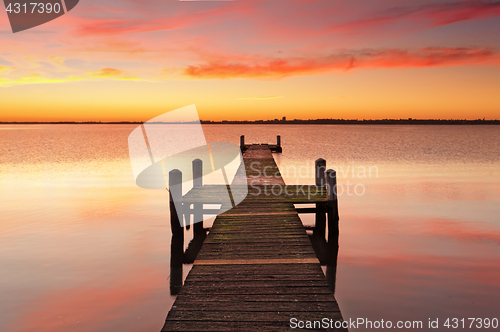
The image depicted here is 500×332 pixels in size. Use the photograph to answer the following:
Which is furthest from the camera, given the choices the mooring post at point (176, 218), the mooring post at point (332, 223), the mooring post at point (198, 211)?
the mooring post at point (198, 211)

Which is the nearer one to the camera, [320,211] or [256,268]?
[256,268]

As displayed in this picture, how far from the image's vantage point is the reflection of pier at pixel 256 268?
4023 mm

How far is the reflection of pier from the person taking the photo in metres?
4.02

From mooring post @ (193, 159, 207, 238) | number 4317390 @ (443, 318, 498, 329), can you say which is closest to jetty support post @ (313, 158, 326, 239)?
mooring post @ (193, 159, 207, 238)

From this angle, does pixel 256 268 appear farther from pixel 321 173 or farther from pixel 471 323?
pixel 321 173

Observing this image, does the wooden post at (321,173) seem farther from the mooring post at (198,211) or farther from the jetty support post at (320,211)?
the mooring post at (198,211)

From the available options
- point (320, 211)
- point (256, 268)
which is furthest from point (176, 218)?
point (256, 268)

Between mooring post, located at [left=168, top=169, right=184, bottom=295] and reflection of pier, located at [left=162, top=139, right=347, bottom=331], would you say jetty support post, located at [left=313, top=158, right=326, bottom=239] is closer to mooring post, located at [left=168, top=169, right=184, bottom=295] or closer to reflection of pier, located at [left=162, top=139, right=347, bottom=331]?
reflection of pier, located at [left=162, top=139, right=347, bottom=331]

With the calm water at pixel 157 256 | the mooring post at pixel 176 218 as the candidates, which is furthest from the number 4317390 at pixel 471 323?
the mooring post at pixel 176 218

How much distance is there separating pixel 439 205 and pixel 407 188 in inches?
179

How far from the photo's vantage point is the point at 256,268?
538cm

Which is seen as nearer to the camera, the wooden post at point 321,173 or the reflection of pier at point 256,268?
the reflection of pier at point 256,268

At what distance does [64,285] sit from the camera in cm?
781

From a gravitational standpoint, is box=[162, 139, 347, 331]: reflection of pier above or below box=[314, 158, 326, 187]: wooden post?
below
